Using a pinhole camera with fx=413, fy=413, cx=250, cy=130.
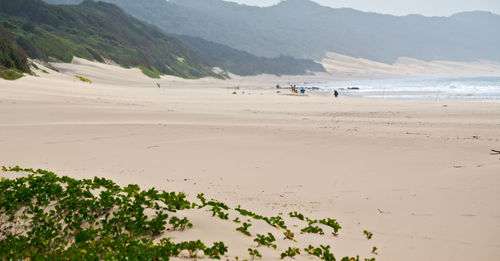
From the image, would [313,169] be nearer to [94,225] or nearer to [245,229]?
[245,229]

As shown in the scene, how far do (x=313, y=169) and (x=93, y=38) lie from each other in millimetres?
94716

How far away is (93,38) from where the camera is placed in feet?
308

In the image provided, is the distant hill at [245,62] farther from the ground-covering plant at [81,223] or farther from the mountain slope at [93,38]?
the ground-covering plant at [81,223]

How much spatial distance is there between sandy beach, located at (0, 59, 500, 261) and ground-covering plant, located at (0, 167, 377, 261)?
26 centimetres

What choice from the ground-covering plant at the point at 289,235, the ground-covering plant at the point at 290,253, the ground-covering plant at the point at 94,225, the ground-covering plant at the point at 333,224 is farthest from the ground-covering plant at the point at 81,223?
the ground-covering plant at the point at 333,224

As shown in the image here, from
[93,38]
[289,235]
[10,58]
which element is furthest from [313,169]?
[93,38]

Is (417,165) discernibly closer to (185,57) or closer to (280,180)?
(280,180)

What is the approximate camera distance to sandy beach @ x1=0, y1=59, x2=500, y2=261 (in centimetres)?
600

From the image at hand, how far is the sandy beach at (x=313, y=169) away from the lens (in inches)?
236

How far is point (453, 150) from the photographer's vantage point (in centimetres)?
1144

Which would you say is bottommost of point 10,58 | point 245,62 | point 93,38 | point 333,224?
point 333,224

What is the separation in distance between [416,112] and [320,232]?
20102 millimetres

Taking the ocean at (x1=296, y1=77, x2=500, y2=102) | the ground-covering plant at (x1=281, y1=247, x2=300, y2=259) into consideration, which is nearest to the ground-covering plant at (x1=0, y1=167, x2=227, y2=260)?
the ground-covering plant at (x1=281, y1=247, x2=300, y2=259)

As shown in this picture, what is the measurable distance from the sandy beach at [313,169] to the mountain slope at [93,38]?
53679 mm
